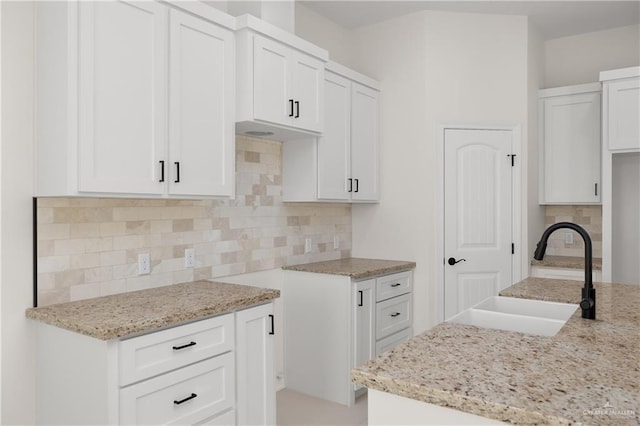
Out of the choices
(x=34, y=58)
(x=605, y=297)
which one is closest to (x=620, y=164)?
(x=605, y=297)

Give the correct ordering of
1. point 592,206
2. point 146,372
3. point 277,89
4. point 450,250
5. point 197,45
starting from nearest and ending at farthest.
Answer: point 146,372, point 197,45, point 277,89, point 450,250, point 592,206

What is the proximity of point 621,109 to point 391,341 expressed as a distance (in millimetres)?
2565

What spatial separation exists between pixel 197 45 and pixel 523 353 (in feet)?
6.93

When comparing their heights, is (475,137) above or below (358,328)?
above

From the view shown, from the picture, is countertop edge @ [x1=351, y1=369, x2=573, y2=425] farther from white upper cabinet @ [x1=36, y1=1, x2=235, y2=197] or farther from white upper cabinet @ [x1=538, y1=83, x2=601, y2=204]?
white upper cabinet @ [x1=538, y1=83, x2=601, y2=204]

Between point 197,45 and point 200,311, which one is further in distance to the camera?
point 197,45

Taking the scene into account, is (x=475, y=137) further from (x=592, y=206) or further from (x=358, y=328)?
(x=358, y=328)

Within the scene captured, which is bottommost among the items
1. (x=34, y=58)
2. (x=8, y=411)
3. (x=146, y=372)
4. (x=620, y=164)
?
(x=8, y=411)

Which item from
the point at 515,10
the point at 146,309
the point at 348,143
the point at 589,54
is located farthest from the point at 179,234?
the point at 589,54

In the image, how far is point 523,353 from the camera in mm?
1343

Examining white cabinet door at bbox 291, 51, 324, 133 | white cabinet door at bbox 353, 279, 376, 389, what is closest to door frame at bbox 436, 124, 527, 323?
white cabinet door at bbox 353, 279, 376, 389

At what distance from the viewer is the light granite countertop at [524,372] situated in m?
0.99

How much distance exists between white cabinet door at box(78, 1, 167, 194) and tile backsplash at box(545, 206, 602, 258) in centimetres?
370

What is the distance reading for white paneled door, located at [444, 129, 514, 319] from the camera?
13.2ft
